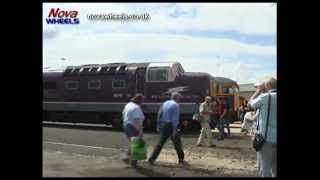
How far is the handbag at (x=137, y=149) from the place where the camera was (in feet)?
36.9

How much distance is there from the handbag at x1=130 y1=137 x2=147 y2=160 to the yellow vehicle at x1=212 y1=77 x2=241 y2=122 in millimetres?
12564

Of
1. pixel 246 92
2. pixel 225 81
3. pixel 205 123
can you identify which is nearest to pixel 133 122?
pixel 205 123

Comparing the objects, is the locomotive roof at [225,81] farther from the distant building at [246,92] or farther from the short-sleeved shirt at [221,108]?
the distant building at [246,92]

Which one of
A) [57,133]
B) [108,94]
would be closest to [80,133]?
[57,133]

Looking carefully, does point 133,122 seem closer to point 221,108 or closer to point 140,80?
point 221,108

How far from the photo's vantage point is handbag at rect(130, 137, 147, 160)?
1124 cm

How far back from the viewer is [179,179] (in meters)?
10.1

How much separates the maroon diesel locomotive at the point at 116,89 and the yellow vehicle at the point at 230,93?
→ 71.6 inches

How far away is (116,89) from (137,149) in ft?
40.0

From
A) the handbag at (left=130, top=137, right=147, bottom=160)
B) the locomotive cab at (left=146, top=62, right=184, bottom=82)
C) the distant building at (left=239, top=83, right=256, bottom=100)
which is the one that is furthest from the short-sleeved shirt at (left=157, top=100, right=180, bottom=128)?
the distant building at (left=239, top=83, right=256, bottom=100)

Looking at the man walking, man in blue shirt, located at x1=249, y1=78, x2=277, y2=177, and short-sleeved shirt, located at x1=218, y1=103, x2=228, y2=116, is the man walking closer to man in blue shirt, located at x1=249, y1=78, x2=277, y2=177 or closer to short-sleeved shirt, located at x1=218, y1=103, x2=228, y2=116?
short-sleeved shirt, located at x1=218, y1=103, x2=228, y2=116

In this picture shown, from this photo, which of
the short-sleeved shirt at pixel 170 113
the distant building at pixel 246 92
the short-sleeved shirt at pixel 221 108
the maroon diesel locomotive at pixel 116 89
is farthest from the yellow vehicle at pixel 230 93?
the short-sleeved shirt at pixel 170 113

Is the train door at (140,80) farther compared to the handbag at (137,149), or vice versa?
the train door at (140,80)
